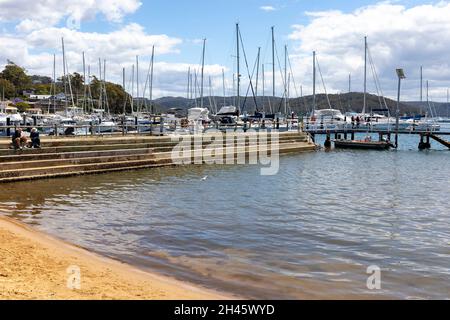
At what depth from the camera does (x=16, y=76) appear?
141125 millimetres

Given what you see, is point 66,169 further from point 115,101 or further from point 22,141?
point 115,101

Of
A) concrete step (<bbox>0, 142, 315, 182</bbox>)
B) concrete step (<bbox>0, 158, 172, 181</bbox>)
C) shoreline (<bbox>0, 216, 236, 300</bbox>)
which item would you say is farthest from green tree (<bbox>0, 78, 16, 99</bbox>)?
shoreline (<bbox>0, 216, 236, 300</bbox>)

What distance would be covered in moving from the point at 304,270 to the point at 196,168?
801 inches

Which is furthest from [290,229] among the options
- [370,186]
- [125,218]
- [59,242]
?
[370,186]

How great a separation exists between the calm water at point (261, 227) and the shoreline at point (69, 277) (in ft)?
Answer: 2.31

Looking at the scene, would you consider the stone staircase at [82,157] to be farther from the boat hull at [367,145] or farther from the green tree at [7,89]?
the green tree at [7,89]

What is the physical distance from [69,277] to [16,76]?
486 ft

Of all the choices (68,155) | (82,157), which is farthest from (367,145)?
(68,155)

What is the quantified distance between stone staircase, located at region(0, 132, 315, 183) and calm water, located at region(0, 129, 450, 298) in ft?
3.37

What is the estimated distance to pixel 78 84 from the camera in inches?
5290

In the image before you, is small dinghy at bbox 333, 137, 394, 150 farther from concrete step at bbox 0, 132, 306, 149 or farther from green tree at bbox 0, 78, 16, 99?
green tree at bbox 0, 78, 16, 99

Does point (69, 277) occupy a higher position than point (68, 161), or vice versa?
point (68, 161)

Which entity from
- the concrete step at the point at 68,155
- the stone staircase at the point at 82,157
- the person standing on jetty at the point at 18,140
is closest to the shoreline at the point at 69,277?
the stone staircase at the point at 82,157

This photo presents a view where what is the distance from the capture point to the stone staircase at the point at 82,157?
22094 mm
